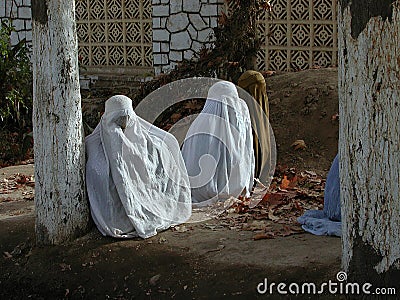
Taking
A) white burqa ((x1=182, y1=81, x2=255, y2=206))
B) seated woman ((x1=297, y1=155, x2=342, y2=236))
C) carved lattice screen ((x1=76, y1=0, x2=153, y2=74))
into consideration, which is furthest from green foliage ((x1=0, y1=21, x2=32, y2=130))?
seated woman ((x1=297, y1=155, x2=342, y2=236))

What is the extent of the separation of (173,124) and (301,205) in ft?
12.6

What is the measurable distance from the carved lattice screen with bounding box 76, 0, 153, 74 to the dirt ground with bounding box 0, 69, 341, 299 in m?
6.11

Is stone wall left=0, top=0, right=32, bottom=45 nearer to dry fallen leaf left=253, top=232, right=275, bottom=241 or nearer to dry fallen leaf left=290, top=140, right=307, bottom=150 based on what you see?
dry fallen leaf left=290, top=140, right=307, bottom=150

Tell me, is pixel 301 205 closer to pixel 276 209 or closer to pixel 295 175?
pixel 276 209

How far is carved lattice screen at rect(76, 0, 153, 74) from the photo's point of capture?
44.0 ft

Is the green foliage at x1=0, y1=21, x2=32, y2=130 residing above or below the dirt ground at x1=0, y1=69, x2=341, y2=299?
above

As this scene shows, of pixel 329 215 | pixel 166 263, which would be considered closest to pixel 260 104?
pixel 329 215

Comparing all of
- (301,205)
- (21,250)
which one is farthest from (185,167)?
(21,250)

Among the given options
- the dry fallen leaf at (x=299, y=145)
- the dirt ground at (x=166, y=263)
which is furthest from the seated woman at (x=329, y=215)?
the dry fallen leaf at (x=299, y=145)

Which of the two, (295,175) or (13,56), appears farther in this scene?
(13,56)

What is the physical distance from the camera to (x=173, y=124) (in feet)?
37.1

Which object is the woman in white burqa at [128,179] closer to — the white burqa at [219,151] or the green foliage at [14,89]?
the white burqa at [219,151]

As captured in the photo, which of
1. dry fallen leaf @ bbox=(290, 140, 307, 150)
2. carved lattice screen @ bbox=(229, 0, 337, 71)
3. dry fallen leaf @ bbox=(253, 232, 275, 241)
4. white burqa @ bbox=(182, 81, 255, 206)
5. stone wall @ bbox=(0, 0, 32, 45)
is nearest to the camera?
dry fallen leaf @ bbox=(253, 232, 275, 241)

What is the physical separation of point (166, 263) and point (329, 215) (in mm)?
1545
